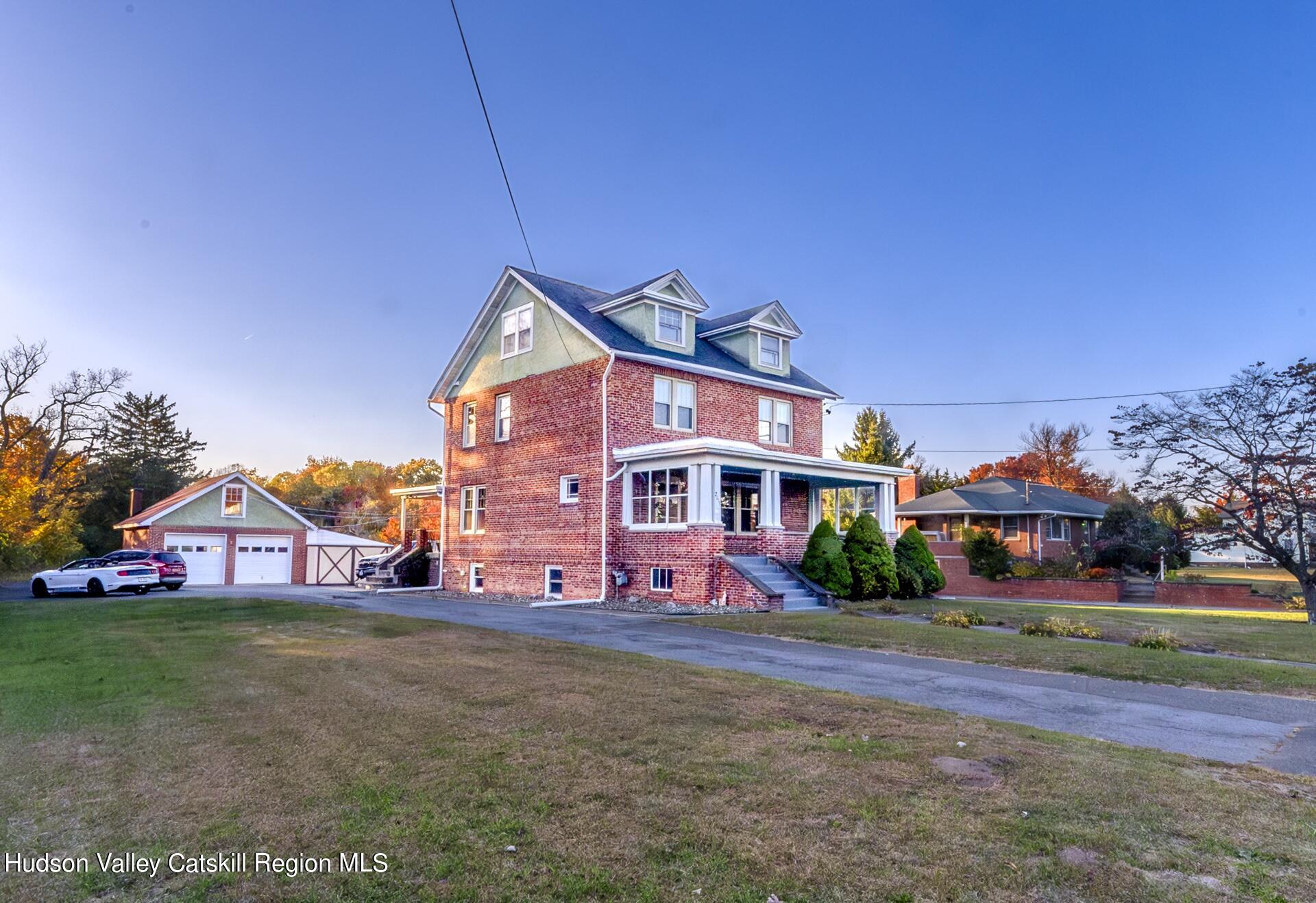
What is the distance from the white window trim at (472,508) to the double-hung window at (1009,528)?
2775 centimetres

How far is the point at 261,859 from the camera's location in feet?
11.6

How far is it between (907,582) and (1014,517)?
22338 millimetres

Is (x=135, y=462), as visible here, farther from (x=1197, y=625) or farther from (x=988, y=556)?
(x=1197, y=625)

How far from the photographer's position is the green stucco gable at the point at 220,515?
35.6 m

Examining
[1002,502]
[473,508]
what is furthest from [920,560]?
[1002,502]

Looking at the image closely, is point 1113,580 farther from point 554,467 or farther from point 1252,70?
point 554,467

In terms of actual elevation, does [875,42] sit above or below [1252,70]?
above

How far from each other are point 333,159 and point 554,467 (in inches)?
386

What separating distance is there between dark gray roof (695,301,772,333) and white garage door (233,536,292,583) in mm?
24640

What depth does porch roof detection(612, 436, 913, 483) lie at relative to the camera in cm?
1883

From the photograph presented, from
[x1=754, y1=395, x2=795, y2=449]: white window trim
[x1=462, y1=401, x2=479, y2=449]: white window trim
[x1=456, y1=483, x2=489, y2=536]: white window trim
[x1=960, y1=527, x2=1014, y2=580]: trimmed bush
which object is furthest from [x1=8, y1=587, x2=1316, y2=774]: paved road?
[x1=960, y1=527, x2=1014, y2=580]: trimmed bush

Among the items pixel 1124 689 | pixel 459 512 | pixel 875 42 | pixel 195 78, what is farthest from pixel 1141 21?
pixel 459 512

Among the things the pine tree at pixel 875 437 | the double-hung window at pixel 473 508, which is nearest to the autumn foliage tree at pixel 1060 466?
the pine tree at pixel 875 437

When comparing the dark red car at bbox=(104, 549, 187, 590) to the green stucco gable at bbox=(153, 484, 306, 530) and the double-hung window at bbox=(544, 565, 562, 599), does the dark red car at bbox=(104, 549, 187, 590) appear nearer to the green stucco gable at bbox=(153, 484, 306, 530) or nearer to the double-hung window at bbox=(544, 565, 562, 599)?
the green stucco gable at bbox=(153, 484, 306, 530)
